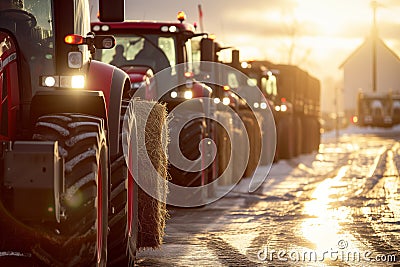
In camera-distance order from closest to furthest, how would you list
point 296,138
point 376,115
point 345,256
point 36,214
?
point 36,214
point 345,256
point 296,138
point 376,115

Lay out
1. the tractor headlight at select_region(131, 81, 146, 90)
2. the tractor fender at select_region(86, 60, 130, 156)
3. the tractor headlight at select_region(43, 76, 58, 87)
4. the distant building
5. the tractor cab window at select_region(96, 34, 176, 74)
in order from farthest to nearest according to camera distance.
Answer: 1. the distant building
2. the tractor cab window at select_region(96, 34, 176, 74)
3. the tractor headlight at select_region(131, 81, 146, 90)
4. the tractor fender at select_region(86, 60, 130, 156)
5. the tractor headlight at select_region(43, 76, 58, 87)

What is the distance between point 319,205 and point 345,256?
19.7 ft

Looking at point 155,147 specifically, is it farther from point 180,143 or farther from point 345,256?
point 180,143

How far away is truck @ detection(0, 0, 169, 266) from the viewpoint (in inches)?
266

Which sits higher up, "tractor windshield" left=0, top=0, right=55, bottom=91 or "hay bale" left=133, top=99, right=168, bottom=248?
"tractor windshield" left=0, top=0, right=55, bottom=91

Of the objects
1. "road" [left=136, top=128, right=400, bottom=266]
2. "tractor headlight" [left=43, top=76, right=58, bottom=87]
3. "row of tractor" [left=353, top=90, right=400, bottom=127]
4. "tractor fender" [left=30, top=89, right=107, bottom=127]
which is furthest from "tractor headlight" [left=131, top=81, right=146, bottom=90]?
"row of tractor" [left=353, top=90, right=400, bottom=127]

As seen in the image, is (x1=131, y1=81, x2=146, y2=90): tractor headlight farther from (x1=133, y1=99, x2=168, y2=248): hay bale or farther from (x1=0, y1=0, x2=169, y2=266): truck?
(x1=0, y1=0, x2=169, y2=266): truck

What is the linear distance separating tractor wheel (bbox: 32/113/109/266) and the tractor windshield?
3.26 feet

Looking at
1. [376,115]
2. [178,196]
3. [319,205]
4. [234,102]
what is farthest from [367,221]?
[376,115]

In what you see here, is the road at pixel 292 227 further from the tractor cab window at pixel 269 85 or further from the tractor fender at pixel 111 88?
the tractor cab window at pixel 269 85

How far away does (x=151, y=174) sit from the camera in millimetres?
10234

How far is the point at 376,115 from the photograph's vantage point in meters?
77.9

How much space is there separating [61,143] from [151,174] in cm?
322

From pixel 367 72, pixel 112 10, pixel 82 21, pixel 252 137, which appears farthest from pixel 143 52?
pixel 367 72
